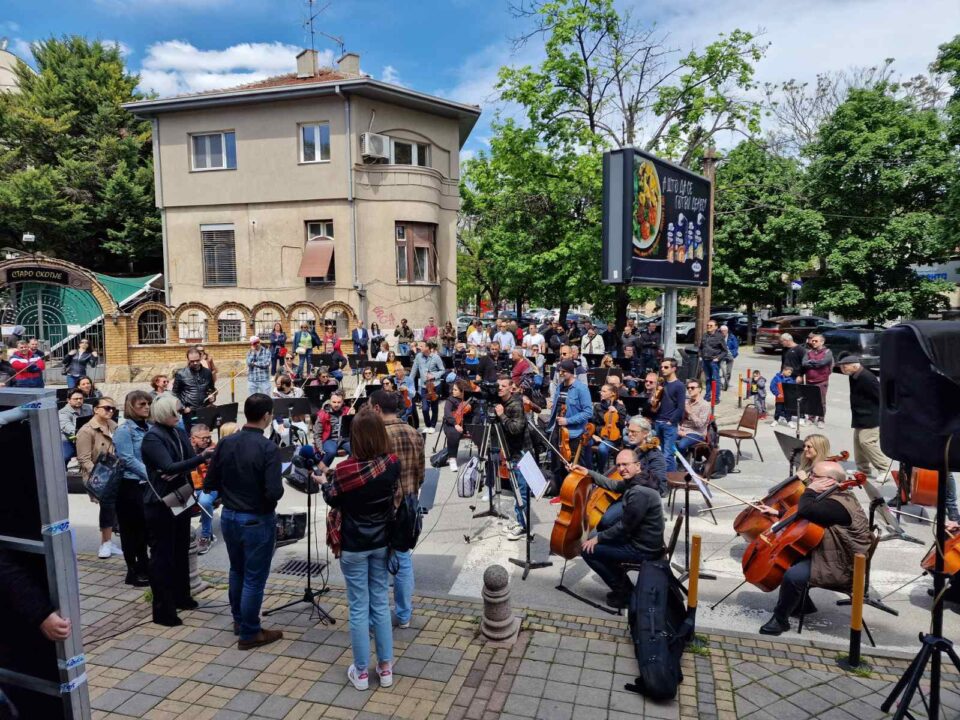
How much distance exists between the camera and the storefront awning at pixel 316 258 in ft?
80.0

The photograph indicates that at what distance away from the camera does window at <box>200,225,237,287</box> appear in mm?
25703

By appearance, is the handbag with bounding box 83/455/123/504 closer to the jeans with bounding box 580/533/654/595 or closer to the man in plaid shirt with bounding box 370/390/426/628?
the man in plaid shirt with bounding box 370/390/426/628

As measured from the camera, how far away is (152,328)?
21.0m

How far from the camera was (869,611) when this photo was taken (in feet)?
19.5

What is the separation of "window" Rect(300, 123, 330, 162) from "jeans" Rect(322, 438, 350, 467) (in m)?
17.3

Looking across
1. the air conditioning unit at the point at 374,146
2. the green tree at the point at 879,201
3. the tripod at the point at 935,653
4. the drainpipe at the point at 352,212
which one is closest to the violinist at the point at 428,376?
the tripod at the point at 935,653

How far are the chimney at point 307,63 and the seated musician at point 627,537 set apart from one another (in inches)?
1018

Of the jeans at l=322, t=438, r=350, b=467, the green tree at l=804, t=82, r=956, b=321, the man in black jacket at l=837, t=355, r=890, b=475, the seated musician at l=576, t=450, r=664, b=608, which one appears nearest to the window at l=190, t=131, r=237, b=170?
the jeans at l=322, t=438, r=350, b=467

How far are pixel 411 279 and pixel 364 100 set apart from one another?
696 cm

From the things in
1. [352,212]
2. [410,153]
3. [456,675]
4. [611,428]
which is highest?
[410,153]

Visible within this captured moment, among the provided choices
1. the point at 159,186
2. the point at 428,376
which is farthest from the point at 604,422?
the point at 159,186

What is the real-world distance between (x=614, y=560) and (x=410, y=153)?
23.1 meters

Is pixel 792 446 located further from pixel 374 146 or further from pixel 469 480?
pixel 374 146

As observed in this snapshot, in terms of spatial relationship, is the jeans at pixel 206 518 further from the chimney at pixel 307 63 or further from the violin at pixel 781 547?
the chimney at pixel 307 63
